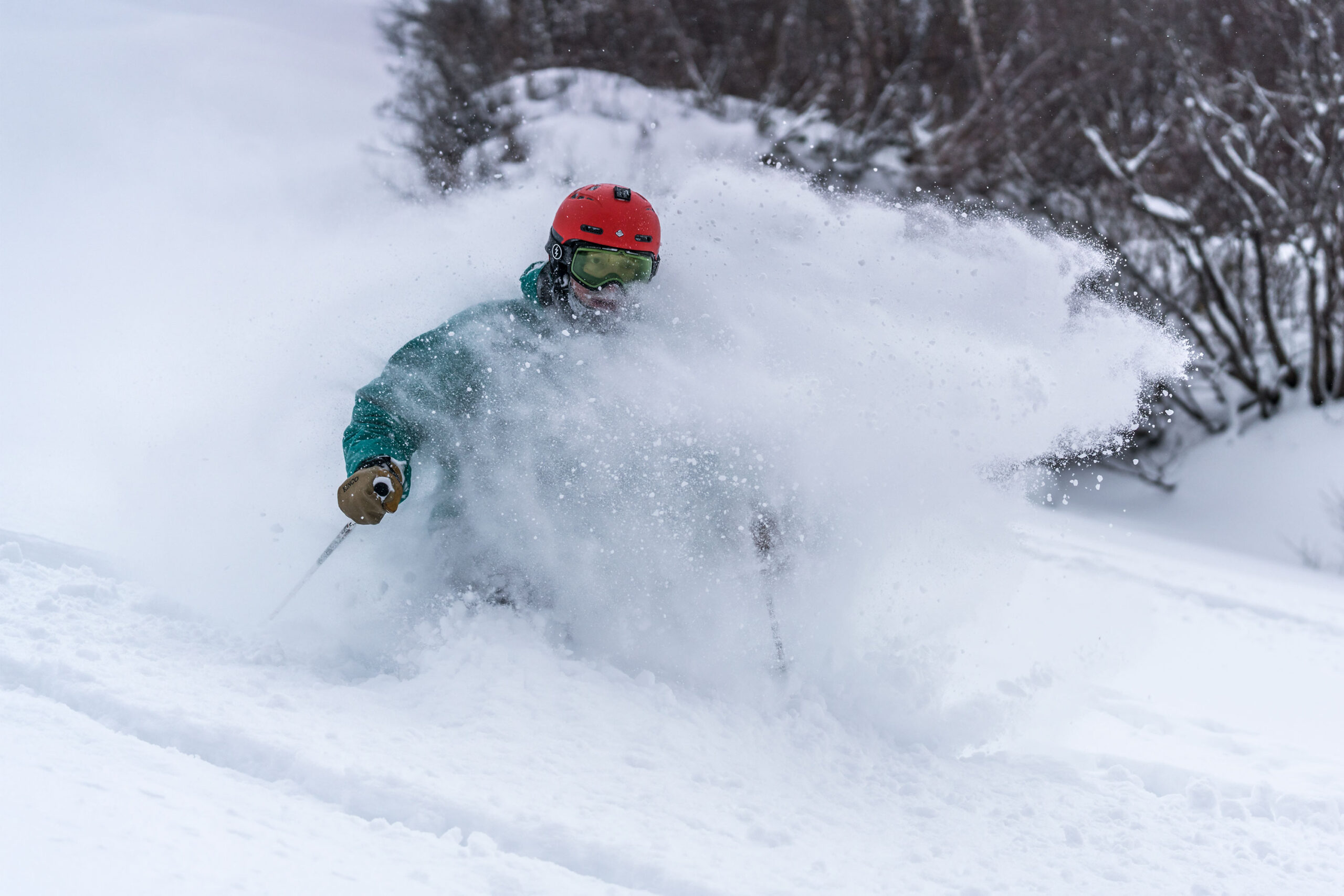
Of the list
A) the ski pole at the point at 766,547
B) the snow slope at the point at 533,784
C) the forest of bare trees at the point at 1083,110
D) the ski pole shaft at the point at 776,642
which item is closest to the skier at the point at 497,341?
the snow slope at the point at 533,784

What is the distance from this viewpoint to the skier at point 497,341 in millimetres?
3041

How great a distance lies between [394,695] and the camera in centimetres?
255

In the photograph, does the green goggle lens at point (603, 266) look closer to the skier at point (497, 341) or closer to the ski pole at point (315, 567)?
the skier at point (497, 341)

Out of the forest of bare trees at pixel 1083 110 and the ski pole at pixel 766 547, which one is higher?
the forest of bare trees at pixel 1083 110

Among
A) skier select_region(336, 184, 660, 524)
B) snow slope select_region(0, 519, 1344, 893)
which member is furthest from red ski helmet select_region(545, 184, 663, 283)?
snow slope select_region(0, 519, 1344, 893)

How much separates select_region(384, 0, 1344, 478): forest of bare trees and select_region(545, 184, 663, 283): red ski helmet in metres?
9.76

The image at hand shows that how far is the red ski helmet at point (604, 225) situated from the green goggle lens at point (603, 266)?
18mm

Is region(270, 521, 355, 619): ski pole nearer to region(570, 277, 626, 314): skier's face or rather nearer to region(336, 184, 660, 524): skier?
region(336, 184, 660, 524): skier

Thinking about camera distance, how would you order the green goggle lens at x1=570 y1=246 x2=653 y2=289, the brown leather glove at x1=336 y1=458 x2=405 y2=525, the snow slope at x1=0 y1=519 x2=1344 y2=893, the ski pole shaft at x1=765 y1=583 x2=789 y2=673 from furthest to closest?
the green goggle lens at x1=570 y1=246 x2=653 y2=289, the ski pole shaft at x1=765 y1=583 x2=789 y2=673, the brown leather glove at x1=336 y1=458 x2=405 y2=525, the snow slope at x1=0 y1=519 x2=1344 y2=893

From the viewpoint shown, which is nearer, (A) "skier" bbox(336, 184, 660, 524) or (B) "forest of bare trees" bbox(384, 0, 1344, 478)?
(A) "skier" bbox(336, 184, 660, 524)

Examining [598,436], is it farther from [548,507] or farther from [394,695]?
[394,695]

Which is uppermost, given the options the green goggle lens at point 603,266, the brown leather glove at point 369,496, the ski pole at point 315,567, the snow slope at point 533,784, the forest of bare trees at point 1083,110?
the forest of bare trees at point 1083,110

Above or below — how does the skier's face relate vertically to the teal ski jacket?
above

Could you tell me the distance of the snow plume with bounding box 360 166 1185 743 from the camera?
9.89 feet
